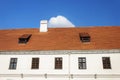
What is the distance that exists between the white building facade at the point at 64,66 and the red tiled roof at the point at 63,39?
77 cm

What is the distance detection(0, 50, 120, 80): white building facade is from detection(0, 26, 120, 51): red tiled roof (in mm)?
771

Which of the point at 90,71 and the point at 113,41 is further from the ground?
the point at 113,41

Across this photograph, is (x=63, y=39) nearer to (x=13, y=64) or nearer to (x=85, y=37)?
(x=85, y=37)

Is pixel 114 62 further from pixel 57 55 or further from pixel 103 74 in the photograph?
pixel 57 55

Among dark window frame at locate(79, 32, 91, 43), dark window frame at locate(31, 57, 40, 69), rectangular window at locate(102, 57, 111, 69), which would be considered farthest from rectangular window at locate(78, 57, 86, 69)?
dark window frame at locate(31, 57, 40, 69)

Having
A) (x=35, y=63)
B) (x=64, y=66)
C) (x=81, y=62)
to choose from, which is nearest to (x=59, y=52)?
(x=64, y=66)

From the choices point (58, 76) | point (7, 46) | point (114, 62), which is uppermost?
point (7, 46)

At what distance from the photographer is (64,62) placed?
2330 cm

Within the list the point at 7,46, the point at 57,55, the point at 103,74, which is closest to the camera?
the point at 103,74

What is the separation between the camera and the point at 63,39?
26016 mm

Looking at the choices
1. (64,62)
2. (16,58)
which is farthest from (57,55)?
(16,58)

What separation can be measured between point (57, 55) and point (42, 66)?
2.22 m

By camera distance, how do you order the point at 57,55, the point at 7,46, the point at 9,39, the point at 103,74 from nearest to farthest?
the point at 103,74, the point at 57,55, the point at 7,46, the point at 9,39

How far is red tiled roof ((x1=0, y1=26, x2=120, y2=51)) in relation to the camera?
24.2 m
